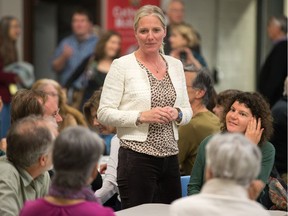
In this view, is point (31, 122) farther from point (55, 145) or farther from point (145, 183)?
point (145, 183)

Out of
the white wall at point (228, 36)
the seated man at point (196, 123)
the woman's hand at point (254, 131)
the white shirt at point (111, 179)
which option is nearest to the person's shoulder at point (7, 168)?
the white shirt at point (111, 179)

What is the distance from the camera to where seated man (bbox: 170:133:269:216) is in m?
2.93

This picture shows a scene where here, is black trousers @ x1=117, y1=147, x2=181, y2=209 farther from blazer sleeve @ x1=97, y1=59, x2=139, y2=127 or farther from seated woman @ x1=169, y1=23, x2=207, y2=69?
seated woman @ x1=169, y1=23, x2=207, y2=69

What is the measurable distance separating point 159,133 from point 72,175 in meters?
1.49

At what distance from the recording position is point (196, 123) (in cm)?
Result: 533

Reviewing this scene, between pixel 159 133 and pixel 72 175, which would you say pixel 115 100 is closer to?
pixel 159 133

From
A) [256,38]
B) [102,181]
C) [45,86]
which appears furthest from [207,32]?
[102,181]

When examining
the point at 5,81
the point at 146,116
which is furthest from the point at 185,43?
the point at 146,116

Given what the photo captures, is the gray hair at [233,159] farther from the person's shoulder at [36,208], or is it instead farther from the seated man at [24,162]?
the seated man at [24,162]

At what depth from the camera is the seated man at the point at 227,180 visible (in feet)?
9.61

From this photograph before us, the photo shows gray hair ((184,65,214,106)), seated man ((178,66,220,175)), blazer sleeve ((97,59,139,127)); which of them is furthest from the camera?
gray hair ((184,65,214,106))

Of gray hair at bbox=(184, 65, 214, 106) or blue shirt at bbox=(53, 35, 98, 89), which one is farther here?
blue shirt at bbox=(53, 35, 98, 89)

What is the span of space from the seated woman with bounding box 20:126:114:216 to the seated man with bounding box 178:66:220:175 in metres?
2.21

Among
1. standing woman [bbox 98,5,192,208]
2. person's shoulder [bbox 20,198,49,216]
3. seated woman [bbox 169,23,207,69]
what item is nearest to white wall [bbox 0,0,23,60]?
seated woman [bbox 169,23,207,69]
